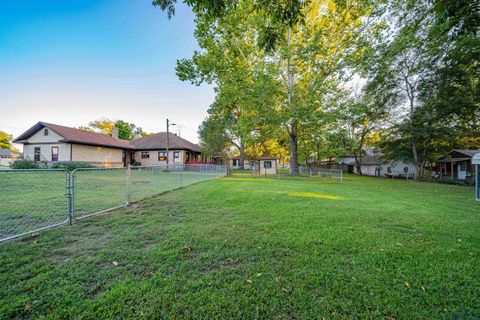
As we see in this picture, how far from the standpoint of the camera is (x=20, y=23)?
9.20 metres

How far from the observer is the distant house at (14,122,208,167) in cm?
1903

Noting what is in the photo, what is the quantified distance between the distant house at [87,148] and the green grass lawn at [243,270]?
21090 mm

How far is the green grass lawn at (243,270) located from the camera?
1.73 meters

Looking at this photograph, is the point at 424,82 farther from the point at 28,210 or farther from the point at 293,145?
the point at 28,210

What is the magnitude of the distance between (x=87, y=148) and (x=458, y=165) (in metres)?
43.7

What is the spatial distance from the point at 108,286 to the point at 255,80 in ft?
49.7

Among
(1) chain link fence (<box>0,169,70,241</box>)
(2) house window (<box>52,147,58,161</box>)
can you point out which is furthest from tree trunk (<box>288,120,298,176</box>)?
(2) house window (<box>52,147,58,161</box>)

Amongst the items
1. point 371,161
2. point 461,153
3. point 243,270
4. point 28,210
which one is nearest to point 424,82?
point 461,153

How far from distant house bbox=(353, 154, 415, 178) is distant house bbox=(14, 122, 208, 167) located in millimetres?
30533

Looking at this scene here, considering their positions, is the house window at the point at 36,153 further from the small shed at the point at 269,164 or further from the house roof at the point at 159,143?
the small shed at the point at 269,164

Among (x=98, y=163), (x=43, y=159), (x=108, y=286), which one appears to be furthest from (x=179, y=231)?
(x=43, y=159)

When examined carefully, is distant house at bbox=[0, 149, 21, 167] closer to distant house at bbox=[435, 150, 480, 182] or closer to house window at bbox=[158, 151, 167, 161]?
house window at bbox=[158, 151, 167, 161]

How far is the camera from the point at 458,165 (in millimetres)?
Answer: 22438

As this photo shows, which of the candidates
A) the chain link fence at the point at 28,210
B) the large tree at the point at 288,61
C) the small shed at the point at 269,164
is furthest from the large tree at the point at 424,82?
the chain link fence at the point at 28,210
